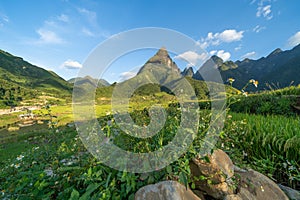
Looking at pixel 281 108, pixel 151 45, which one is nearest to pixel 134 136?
pixel 151 45

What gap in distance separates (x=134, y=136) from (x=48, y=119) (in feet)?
4.63

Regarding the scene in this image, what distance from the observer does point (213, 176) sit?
159 centimetres

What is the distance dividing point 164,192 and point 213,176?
645 mm

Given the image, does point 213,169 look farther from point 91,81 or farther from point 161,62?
point 161,62

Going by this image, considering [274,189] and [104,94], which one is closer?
[274,189]

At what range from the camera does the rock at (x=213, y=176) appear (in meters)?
1.59

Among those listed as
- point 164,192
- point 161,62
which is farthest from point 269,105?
point 164,192

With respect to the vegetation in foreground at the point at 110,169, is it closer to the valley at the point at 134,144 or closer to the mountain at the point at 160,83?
the valley at the point at 134,144

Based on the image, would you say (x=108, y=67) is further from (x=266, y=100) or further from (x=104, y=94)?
(x=266, y=100)

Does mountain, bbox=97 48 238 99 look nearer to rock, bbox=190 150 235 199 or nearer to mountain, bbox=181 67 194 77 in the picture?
mountain, bbox=181 67 194 77

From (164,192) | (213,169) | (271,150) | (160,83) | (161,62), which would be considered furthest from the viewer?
(161,62)

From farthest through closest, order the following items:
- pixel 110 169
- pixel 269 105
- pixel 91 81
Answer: pixel 269 105
pixel 91 81
pixel 110 169

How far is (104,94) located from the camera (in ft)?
7.95

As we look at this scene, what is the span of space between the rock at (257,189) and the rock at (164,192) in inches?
31.5
